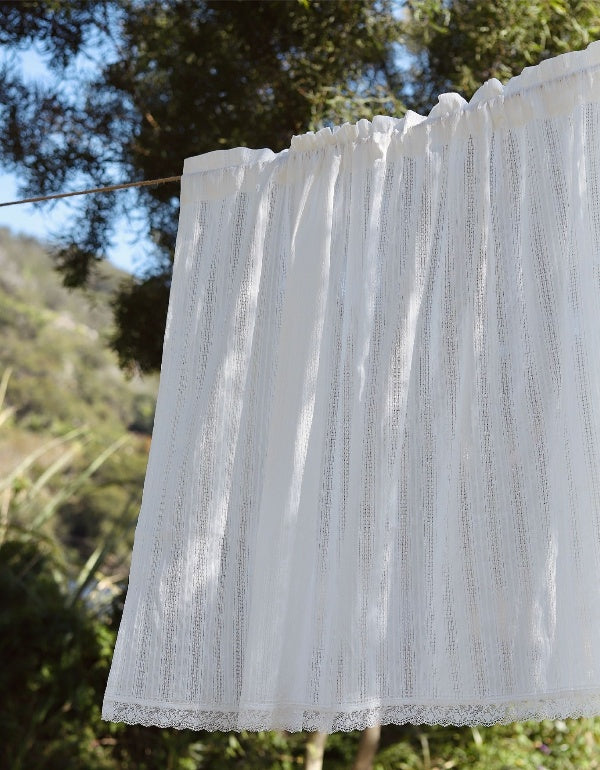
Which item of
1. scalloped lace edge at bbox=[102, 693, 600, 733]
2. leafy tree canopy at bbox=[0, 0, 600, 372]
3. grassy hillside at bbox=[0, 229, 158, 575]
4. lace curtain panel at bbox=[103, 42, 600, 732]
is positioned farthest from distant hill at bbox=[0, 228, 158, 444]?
scalloped lace edge at bbox=[102, 693, 600, 733]

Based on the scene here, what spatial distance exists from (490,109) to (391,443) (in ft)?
1.55

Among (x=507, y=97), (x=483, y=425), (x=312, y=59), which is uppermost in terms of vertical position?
(x=312, y=59)

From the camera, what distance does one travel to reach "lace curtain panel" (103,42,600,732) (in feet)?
3.56

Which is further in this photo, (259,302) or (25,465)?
(25,465)

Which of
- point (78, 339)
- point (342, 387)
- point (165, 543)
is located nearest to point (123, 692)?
point (165, 543)

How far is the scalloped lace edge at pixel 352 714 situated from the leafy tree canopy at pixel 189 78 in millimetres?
1593

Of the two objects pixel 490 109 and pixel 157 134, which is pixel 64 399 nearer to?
pixel 157 134

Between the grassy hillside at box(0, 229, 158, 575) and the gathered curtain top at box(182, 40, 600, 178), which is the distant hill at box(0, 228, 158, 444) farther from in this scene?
the gathered curtain top at box(182, 40, 600, 178)

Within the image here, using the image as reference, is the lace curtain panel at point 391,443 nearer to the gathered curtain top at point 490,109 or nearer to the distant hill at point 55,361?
the gathered curtain top at point 490,109

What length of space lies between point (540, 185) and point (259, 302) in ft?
1.46

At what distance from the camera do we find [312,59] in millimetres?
2420

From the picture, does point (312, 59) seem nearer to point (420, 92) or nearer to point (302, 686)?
point (420, 92)

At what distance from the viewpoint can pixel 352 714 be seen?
3.65ft

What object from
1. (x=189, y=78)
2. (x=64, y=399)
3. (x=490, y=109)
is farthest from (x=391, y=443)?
(x=64, y=399)
